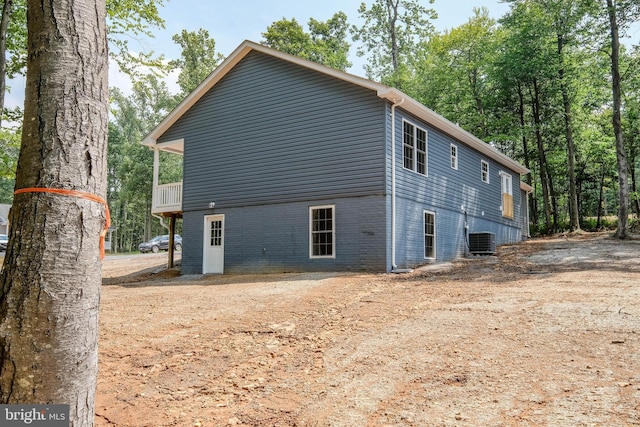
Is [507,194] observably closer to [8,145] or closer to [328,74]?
[328,74]

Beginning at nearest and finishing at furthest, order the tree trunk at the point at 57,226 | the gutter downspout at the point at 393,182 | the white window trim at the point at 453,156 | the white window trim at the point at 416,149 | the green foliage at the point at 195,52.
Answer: the tree trunk at the point at 57,226 < the gutter downspout at the point at 393,182 < the white window trim at the point at 416,149 < the white window trim at the point at 453,156 < the green foliage at the point at 195,52

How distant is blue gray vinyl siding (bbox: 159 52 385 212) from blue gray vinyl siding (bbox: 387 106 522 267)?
988 millimetres

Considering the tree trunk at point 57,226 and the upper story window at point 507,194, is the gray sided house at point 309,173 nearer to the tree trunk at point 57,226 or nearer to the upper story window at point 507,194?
the upper story window at point 507,194

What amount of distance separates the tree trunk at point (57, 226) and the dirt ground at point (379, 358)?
159 centimetres

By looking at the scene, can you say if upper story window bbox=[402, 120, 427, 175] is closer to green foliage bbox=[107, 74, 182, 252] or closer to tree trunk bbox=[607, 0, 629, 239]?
tree trunk bbox=[607, 0, 629, 239]

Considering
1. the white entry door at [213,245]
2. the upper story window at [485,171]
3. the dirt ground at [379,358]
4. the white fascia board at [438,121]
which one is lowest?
the dirt ground at [379,358]

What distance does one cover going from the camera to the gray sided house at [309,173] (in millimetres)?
11852

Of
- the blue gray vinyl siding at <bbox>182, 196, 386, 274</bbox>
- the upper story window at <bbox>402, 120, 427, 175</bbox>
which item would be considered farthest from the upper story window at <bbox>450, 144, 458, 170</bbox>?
the blue gray vinyl siding at <bbox>182, 196, 386, 274</bbox>

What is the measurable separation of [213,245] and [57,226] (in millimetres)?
12900

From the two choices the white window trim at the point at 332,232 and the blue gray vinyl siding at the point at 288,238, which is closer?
the blue gray vinyl siding at the point at 288,238

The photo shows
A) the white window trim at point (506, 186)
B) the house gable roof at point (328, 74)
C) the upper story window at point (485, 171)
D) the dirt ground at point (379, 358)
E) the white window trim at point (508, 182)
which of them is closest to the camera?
the dirt ground at point (379, 358)

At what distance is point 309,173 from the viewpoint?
12805 millimetres

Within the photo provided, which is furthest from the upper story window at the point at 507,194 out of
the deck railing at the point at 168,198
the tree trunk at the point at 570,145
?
the deck railing at the point at 168,198

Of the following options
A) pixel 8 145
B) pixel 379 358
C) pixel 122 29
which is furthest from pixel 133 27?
pixel 379 358
